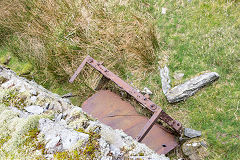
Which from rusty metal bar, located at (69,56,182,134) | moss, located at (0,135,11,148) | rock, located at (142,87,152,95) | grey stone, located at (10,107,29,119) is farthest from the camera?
rock, located at (142,87,152,95)

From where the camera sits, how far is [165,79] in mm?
4105

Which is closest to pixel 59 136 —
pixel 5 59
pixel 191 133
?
pixel 191 133

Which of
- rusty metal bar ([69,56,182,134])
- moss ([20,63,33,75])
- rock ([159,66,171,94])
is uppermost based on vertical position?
rock ([159,66,171,94])

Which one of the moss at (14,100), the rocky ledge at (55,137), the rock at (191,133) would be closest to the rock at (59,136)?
the rocky ledge at (55,137)

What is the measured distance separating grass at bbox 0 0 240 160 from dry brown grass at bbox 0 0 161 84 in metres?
0.02

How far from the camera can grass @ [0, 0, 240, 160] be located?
3.59 m

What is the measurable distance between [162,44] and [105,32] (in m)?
1.22

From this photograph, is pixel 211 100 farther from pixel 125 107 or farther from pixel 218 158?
pixel 125 107

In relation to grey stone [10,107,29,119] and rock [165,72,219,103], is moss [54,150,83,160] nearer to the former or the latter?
grey stone [10,107,29,119]

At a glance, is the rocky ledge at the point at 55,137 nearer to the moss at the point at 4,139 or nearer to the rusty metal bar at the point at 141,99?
the moss at the point at 4,139

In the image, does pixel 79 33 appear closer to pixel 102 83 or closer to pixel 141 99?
pixel 102 83

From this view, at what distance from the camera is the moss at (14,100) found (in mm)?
1902

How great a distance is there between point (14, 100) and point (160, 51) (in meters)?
3.12

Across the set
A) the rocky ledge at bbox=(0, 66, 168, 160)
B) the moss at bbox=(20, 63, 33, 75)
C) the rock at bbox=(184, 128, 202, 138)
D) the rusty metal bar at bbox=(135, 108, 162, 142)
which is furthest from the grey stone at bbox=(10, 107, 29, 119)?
the moss at bbox=(20, 63, 33, 75)
